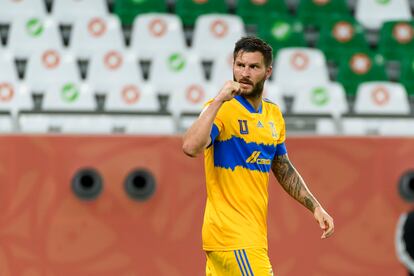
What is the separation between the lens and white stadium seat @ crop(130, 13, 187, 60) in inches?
389

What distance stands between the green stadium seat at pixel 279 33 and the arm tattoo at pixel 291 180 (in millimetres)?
4826

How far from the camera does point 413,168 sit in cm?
859

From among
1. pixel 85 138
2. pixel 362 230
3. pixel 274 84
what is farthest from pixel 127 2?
pixel 362 230

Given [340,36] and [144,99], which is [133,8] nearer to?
[144,99]

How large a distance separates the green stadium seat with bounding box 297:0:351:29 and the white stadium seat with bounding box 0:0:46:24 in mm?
2586

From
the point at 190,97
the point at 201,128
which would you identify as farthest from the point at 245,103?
the point at 190,97

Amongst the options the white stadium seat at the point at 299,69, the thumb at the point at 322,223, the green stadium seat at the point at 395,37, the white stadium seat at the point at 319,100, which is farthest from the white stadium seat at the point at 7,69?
the thumb at the point at 322,223

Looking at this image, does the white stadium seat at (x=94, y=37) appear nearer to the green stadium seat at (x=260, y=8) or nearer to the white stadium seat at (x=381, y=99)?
the green stadium seat at (x=260, y=8)

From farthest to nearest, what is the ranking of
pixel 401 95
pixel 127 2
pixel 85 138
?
1. pixel 127 2
2. pixel 401 95
3. pixel 85 138

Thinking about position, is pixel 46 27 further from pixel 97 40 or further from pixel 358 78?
pixel 358 78

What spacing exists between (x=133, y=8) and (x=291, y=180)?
208 inches

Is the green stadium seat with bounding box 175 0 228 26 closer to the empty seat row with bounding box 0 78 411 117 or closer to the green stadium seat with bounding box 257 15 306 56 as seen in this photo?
the green stadium seat with bounding box 257 15 306 56

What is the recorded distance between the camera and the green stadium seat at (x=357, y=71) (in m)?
10.0

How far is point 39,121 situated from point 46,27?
1.56 meters
